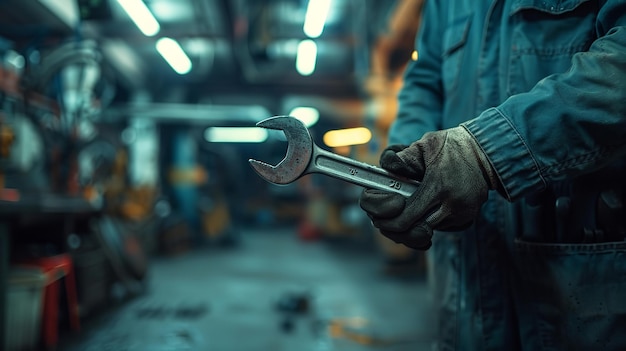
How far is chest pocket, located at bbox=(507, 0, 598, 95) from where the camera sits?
2.69 ft

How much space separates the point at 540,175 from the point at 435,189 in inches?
7.0

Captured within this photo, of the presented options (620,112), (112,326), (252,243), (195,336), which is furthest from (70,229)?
(252,243)

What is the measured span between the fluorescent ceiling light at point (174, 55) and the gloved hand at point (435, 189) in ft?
15.9

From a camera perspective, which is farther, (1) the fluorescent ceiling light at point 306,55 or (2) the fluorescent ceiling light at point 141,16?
(1) the fluorescent ceiling light at point 306,55

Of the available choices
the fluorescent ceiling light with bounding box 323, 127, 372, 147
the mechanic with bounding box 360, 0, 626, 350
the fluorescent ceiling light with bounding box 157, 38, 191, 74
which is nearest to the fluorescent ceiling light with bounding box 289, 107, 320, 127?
the fluorescent ceiling light with bounding box 323, 127, 372, 147

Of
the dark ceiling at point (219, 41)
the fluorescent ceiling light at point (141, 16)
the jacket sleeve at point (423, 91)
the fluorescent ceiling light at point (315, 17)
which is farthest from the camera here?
the fluorescent ceiling light at point (315, 17)

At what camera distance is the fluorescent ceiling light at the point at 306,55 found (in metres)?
5.47

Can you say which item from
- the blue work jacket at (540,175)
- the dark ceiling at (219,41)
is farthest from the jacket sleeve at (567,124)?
the dark ceiling at (219,41)

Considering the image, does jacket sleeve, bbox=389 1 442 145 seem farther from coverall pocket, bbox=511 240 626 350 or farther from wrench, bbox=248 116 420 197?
coverall pocket, bbox=511 240 626 350

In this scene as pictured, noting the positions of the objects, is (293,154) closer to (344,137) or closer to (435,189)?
(435,189)

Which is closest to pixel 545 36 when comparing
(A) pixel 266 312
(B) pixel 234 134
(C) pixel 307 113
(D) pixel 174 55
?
(A) pixel 266 312

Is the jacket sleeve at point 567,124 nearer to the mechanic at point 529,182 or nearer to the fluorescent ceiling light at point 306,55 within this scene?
the mechanic at point 529,182

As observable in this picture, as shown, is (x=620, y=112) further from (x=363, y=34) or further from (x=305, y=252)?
(x=305, y=252)

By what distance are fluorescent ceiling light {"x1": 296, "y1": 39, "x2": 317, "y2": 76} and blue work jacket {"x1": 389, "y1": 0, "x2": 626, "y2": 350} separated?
4.57 m
